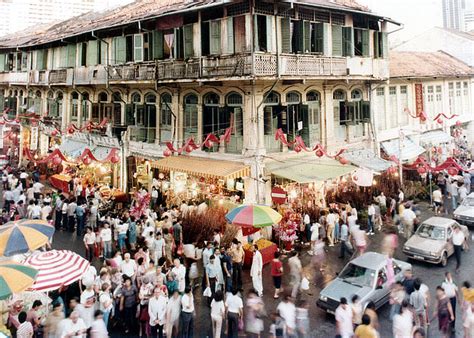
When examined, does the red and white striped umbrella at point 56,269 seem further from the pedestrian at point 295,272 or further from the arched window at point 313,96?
the arched window at point 313,96

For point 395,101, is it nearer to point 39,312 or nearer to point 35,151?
point 39,312

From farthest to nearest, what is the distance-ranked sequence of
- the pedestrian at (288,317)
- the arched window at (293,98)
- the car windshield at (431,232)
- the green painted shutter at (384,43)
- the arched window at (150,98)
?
1. the green painted shutter at (384,43)
2. the arched window at (150,98)
3. the arched window at (293,98)
4. the car windshield at (431,232)
5. the pedestrian at (288,317)

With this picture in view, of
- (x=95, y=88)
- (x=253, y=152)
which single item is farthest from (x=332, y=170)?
(x=95, y=88)

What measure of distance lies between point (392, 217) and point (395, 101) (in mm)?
9927

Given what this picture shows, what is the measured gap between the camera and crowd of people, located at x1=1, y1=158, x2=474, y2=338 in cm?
860

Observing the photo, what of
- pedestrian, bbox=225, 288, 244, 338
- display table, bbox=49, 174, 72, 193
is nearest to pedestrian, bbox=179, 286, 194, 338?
pedestrian, bbox=225, 288, 244, 338

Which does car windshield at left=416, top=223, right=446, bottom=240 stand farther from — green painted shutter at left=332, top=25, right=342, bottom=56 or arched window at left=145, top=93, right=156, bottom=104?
arched window at left=145, top=93, right=156, bottom=104

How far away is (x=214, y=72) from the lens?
17328mm

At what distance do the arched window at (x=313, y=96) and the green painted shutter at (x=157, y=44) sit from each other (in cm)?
800

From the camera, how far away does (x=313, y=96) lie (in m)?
19.9

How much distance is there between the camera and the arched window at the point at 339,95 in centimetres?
2083

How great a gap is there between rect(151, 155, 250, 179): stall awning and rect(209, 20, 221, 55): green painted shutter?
5.24 meters

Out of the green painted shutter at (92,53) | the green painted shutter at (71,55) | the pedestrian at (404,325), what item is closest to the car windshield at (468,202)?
the pedestrian at (404,325)

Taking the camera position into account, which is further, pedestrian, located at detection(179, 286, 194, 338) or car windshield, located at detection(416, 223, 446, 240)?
car windshield, located at detection(416, 223, 446, 240)
